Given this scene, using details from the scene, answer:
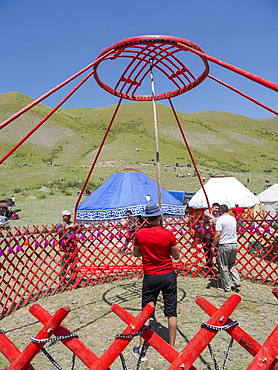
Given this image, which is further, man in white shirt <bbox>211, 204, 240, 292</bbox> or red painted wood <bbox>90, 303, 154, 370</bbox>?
man in white shirt <bbox>211, 204, 240, 292</bbox>

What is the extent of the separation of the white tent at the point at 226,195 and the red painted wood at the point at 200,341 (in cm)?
758

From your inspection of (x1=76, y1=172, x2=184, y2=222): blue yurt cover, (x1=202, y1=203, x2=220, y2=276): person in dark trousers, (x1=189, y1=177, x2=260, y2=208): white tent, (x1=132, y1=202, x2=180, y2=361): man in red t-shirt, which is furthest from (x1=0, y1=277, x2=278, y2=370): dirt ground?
(x1=189, y1=177, x2=260, y2=208): white tent

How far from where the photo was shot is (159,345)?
1.33 meters

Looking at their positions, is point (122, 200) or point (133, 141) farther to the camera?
point (133, 141)

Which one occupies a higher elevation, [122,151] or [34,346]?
[122,151]

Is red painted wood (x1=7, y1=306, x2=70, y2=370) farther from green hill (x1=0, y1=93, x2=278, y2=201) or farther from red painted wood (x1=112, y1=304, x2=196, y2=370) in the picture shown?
green hill (x1=0, y1=93, x2=278, y2=201)

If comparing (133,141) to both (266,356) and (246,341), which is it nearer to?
(246,341)

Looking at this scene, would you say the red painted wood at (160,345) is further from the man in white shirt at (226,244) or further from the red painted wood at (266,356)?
the man in white shirt at (226,244)

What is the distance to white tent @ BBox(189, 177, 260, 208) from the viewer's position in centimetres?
870

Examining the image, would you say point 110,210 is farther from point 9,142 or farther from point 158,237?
point 9,142

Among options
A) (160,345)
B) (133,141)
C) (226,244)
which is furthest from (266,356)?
(133,141)

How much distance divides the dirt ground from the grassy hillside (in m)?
12.5

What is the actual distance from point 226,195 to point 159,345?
315 inches

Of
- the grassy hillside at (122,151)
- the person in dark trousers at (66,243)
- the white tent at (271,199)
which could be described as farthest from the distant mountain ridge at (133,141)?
the person in dark trousers at (66,243)
